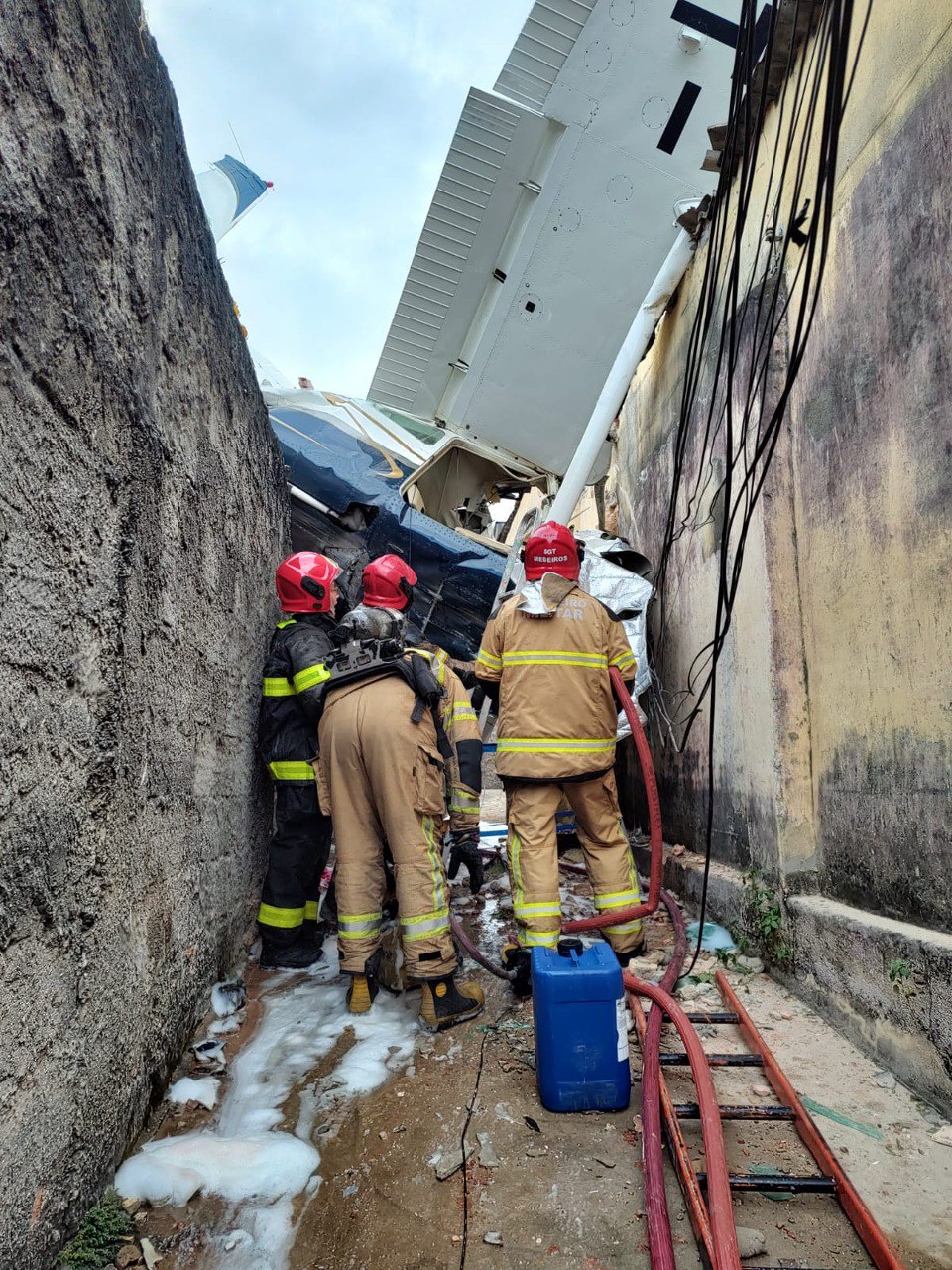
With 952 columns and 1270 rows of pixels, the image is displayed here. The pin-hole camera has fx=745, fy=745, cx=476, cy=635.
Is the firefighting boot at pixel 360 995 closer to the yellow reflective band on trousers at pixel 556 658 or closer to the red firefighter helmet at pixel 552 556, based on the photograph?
the yellow reflective band on trousers at pixel 556 658

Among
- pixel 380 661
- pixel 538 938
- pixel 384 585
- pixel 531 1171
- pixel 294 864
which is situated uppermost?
pixel 384 585

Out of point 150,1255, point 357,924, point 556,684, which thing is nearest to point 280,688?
point 357,924

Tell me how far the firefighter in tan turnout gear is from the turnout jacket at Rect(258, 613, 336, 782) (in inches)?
7.0

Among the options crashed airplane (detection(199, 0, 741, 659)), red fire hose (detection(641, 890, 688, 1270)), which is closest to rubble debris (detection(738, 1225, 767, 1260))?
red fire hose (detection(641, 890, 688, 1270))

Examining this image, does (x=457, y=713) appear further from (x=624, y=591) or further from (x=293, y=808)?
(x=624, y=591)

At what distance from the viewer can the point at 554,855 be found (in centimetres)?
304

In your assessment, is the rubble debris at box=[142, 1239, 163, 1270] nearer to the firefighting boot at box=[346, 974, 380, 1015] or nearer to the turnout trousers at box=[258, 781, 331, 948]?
the firefighting boot at box=[346, 974, 380, 1015]

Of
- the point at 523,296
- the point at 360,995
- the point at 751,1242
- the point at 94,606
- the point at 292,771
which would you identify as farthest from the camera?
the point at 523,296

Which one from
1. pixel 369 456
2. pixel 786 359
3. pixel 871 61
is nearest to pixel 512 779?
pixel 786 359

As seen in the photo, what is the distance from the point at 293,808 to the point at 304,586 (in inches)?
41.6

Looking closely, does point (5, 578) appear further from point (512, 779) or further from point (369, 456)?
point (369, 456)

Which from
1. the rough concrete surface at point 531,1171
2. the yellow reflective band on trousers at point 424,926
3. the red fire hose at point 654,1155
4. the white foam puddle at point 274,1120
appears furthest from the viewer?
the yellow reflective band on trousers at point 424,926

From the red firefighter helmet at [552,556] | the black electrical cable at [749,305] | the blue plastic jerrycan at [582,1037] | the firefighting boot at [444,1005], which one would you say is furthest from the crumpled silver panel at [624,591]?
the blue plastic jerrycan at [582,1037]

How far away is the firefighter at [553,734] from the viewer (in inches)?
118
